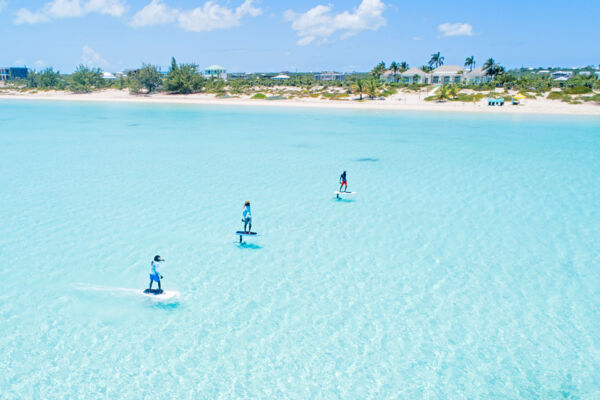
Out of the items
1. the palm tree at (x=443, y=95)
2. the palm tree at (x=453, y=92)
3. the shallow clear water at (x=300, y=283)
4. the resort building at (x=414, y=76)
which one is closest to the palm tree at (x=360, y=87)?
the palm tree at (x=443, y=95)

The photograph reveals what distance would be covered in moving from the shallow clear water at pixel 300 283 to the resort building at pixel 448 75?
11118 cm

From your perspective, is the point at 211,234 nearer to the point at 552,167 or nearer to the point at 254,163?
the point at 254,163

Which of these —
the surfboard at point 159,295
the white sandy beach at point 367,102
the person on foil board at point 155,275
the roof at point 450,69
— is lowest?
the surfboard at point 159,295

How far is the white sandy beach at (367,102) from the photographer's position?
8212 cm

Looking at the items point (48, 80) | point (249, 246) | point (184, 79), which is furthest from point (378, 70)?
point (249, 246)

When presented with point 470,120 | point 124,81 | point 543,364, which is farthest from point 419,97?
point 543,364

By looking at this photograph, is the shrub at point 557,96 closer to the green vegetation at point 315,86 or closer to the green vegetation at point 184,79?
the green vegetation at point 315,86

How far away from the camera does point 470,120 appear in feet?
228

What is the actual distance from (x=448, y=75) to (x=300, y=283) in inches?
5338

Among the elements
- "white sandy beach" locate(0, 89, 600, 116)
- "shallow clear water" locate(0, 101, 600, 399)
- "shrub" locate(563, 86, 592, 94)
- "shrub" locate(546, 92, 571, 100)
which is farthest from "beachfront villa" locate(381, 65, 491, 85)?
"shallow clear water" locate(0, 101, 600, 399)

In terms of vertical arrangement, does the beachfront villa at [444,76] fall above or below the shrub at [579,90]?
above

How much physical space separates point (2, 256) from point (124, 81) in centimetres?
12553

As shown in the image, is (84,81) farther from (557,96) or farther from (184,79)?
(557,96)

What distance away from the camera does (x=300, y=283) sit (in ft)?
49.1
